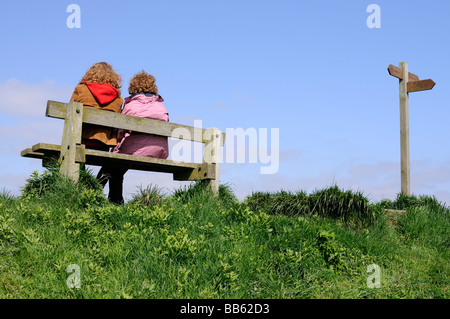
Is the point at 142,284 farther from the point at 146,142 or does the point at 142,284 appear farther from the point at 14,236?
the point at 146,142

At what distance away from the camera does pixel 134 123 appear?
8.17m

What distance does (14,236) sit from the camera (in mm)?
5371

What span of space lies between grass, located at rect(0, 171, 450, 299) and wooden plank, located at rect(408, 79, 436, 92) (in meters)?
6.10

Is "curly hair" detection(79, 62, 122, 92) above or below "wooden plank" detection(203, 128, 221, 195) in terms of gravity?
above

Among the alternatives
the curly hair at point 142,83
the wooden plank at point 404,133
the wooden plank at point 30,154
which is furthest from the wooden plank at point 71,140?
the wooden plank at point 404,133

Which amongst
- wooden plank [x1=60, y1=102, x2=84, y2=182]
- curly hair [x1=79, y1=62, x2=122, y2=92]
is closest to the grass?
wooden plank [x1=60, y1=102, x2=84, y2=182]

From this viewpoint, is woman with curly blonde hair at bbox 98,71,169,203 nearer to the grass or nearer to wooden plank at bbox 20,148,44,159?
wooden plank at bbox 20,148,44,159

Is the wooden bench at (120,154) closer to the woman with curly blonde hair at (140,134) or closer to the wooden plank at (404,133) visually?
the woman with curly blonde hair at (140,134)

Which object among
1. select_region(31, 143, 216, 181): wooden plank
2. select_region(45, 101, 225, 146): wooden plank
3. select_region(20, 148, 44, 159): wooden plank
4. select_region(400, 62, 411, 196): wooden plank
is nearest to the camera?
select_region(45, 101, 225, 146): wooden plank

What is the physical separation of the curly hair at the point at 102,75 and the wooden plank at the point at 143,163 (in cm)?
154

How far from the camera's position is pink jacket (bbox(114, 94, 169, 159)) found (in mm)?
8539
